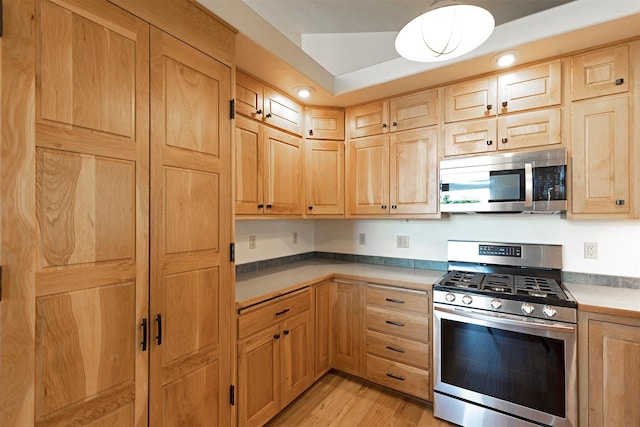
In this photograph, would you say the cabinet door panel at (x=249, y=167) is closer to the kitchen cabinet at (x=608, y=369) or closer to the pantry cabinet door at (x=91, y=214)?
the pantry cabinet door at (x=91, y=214)

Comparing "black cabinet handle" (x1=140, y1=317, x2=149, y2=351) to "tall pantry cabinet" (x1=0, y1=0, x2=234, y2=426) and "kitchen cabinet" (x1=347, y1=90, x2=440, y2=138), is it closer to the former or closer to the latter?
"tall pantry cabinet" (x1=0, y1=0, x2=234, y2=426)

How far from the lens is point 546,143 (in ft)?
6.30

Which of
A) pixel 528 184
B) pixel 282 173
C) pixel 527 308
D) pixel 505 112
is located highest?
pixel 505 112

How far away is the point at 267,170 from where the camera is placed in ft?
7.31

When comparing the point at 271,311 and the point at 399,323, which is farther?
the point at 399,323

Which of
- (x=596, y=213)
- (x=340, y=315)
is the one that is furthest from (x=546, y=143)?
(x=340, y=315)

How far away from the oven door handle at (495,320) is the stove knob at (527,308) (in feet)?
0.22

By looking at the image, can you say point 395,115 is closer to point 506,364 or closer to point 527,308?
point 527,308

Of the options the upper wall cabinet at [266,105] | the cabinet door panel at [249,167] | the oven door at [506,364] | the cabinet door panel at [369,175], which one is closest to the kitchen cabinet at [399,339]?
the oven door at [506,364]

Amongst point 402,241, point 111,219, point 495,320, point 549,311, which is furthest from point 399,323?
point 111,219

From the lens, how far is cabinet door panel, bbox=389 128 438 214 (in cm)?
232

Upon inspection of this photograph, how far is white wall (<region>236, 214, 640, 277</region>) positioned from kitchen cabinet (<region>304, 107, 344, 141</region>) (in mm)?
894

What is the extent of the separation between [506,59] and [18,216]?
2.60 m

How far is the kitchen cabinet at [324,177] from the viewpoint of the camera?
2639mm
